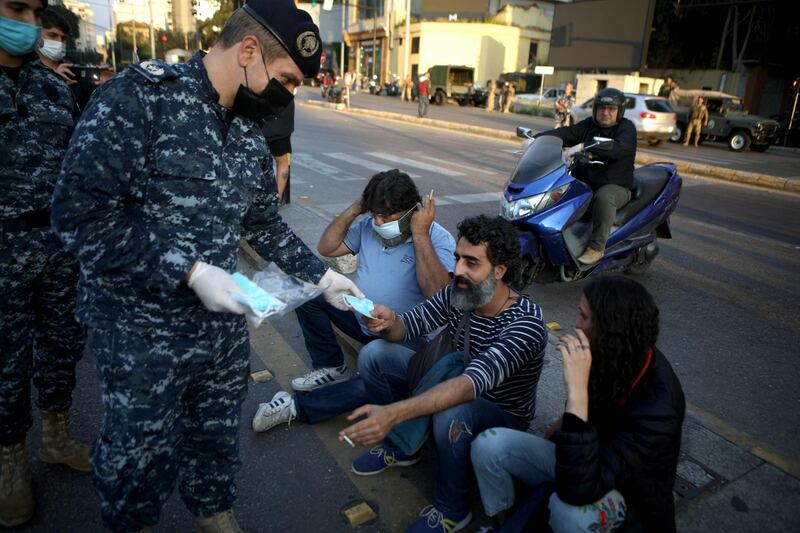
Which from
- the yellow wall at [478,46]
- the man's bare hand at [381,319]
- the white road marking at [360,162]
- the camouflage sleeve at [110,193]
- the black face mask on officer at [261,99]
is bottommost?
the white road marking at [360,162]

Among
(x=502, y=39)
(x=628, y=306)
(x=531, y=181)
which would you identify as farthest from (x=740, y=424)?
(x=502, y=39)

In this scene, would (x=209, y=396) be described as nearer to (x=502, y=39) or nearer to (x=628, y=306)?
(x=628, y=306)

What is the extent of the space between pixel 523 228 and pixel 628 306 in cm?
289

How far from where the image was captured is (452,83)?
36156 millimetres

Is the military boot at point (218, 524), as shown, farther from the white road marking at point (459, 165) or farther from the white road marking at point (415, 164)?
the white road marking at point (459, 165)

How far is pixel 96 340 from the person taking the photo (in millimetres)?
1686

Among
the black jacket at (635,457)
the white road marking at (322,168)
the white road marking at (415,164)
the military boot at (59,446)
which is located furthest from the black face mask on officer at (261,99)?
the white road marking at (415,164)

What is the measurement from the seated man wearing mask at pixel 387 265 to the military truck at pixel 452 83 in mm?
33394

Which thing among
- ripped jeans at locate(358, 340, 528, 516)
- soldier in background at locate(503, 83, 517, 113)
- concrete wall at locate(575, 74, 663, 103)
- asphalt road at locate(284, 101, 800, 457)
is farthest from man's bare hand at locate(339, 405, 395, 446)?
soldier in background at locate(503, 83, 517, 113)

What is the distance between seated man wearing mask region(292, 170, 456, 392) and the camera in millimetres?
3117

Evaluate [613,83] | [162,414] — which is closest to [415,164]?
[162,414]

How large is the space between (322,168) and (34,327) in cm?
843

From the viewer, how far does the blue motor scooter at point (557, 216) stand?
4.68 metres

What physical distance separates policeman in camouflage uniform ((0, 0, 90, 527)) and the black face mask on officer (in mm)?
1082
